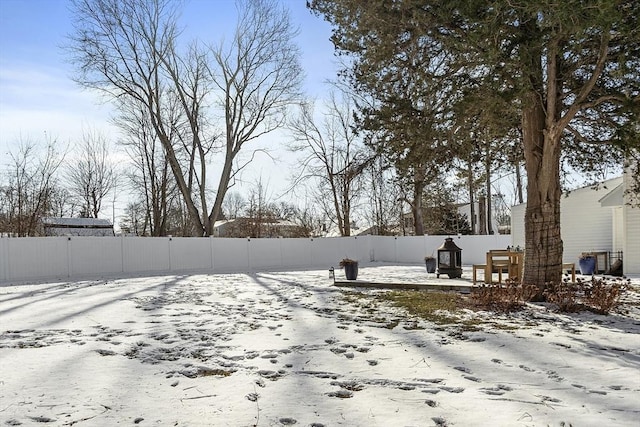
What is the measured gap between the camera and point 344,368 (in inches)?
168

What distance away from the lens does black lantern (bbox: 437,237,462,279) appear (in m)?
13.9

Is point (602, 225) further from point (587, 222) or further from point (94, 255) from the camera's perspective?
point (94, 255)

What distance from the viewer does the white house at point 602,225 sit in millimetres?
13938

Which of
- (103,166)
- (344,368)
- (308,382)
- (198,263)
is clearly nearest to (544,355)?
(344,368)

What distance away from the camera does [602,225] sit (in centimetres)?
1603

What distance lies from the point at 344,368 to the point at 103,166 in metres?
29.0

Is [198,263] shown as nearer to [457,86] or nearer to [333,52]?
[333,52]

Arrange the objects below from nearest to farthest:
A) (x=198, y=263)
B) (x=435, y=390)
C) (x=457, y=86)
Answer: (x=435, y=390) → (x=457, y=86) → (x=198, y=263)

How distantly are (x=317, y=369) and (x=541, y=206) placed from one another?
547 cm

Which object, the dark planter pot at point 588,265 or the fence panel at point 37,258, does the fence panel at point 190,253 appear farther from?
the dark planter pot at point 588,265

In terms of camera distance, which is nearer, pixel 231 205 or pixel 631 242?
pixel 631 242

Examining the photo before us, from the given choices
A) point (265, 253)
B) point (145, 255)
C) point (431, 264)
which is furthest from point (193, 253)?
point (431, 264)

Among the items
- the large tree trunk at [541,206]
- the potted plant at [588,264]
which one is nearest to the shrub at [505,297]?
the large tree trunk at [541,206]

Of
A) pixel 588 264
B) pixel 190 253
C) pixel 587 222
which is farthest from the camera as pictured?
pixel 190 253
